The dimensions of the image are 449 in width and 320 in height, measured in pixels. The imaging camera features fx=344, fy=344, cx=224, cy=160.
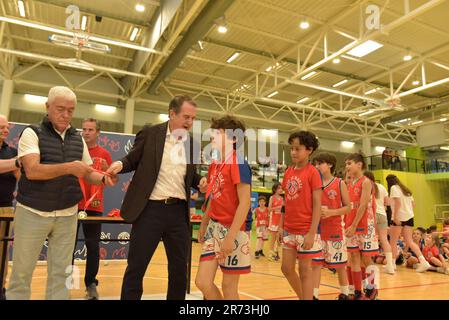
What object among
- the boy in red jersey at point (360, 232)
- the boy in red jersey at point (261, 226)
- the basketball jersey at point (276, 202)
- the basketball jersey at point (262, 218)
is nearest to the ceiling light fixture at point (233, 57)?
the boy in red jersey at point (261, 226)

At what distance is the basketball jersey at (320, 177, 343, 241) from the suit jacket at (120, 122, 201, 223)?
4.72 feet

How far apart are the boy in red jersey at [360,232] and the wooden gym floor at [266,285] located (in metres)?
0.43

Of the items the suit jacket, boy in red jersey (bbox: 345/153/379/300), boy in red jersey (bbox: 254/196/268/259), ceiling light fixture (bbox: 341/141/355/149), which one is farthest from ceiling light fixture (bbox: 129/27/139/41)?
ceiling light fixture (bbox: 341/141/355/149)

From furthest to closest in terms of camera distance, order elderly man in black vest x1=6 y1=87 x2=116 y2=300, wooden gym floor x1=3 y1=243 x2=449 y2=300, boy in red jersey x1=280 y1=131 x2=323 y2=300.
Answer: wooden gym floor x1=3 y1=243 x2=449 y2=300 < boy in red jersey x1=280 y1=131 x2=323 y2=300 < elderly man in black vest x1=6 y1=87 x2=116 y2=300

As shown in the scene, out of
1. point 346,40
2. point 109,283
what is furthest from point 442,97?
point 109,283

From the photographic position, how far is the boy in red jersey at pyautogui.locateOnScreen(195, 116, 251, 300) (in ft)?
6.71

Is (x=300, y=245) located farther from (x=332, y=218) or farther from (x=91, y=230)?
(x=91, y=230)

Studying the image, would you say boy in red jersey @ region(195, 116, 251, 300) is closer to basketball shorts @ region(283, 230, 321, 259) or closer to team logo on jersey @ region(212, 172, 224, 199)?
team logo on jersey @ region(212, 172, 224, 199)

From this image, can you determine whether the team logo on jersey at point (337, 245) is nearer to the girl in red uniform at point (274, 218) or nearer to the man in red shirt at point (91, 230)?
the man in red shirt at point (91, 230)

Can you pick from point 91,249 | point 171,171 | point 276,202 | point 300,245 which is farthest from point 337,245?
point 276,202

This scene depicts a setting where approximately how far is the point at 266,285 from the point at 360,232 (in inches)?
58.2

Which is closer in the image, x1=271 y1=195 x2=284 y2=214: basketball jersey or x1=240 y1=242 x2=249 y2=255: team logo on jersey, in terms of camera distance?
x1=240 y1=242 x2=249 y2=255: team logo on jersey

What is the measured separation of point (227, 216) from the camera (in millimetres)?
2119

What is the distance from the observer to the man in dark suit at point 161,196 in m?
2.08
